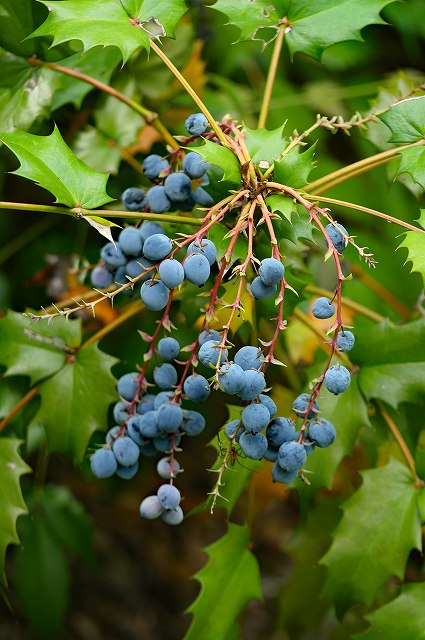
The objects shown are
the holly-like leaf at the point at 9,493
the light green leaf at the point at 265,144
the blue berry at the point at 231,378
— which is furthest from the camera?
the holly-like leaf at the point at 9,493

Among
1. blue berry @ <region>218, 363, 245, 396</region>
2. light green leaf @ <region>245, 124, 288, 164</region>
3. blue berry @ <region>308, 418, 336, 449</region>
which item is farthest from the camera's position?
light green leaf @ <region>245, 124, 288, 164</region>

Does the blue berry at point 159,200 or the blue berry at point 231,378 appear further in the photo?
the blue berry at point 159,200

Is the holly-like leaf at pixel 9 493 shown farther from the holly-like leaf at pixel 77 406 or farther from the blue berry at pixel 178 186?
the blue berry at pixel 178 186

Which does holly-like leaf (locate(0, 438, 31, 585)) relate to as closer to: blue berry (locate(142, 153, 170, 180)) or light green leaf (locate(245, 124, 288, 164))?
blue berry (locate(142, 153, 170, 180))

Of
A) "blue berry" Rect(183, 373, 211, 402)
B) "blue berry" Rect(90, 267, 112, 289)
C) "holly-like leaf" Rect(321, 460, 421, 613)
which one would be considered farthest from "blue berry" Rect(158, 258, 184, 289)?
"holly-like leaf" Rect(321, 460, 421, 613)

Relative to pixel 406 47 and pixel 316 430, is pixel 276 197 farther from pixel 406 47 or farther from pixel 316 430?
pixel 406 47

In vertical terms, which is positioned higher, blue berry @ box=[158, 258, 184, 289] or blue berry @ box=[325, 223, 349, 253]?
blue berry @ box=[158, 258, 184, 289]

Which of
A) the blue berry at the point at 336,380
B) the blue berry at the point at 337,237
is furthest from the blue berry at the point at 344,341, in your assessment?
the blue berry at the point at 337,237
